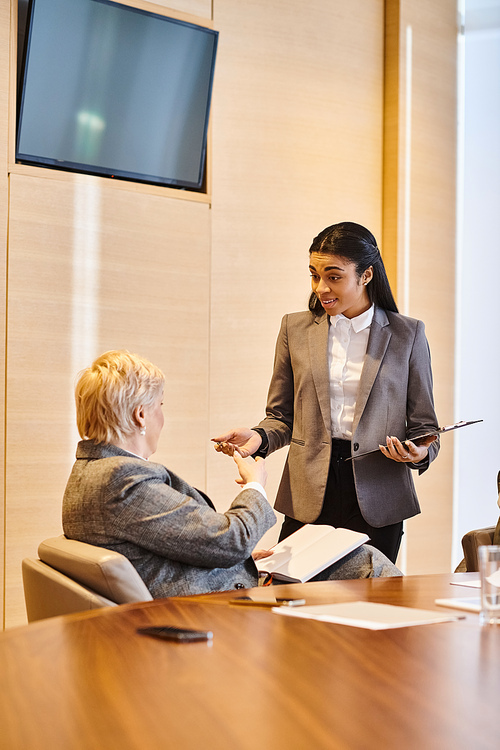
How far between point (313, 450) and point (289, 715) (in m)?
1.75

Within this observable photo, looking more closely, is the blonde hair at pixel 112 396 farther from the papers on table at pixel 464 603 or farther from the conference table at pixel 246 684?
the papers on table at pixel 464 603

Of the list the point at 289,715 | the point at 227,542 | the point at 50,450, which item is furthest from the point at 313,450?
the point at 289,715

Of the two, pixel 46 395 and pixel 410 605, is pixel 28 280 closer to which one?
pixel 46 395

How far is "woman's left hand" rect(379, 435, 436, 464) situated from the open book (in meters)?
0.34

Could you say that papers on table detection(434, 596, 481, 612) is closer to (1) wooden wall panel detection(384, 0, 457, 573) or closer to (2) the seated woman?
(2) the seated woman

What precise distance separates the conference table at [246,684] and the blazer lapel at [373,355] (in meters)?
1.20

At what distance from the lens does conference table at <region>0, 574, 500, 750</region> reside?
93 cm

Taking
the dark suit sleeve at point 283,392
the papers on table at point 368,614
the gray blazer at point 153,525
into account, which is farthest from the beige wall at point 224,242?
the papers on table at point 368,614

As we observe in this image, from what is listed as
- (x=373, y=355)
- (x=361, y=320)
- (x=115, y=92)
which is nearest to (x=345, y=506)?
(x=373, y=355)

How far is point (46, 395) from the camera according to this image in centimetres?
363

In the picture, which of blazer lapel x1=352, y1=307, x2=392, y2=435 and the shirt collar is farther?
the shirt collar

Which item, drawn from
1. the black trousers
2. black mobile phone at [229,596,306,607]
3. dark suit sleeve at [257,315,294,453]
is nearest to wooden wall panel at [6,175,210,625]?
dark suit sleeve at [257,315,294,453]

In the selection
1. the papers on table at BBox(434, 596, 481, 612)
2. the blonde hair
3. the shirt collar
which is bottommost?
the papers on table at BBox(434, 596, 481, 612)

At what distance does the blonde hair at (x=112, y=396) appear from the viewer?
206 cm
